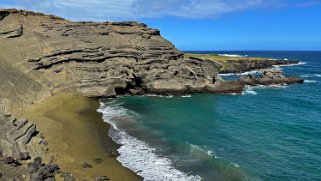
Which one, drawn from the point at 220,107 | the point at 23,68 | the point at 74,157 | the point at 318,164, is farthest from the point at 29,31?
the point at 318,164

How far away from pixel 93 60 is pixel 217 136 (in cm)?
3469

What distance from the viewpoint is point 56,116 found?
49.9 metres

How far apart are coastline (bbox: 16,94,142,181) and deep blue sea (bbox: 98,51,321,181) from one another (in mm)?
Answer: 1517

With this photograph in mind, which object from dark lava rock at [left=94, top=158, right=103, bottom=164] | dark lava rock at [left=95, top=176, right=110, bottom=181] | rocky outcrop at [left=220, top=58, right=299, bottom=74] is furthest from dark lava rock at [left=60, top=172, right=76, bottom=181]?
rocky outcrop at [left=220, top=58, right=299, bottom=74]

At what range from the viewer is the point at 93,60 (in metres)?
70.1

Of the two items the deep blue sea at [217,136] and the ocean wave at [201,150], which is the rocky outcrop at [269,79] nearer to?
the deep blue sea at [217,136]

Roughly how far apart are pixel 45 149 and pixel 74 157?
10.3 ft

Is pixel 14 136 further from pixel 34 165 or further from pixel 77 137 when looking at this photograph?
pixel 77 137

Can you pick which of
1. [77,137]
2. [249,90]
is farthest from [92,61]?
[249,90]

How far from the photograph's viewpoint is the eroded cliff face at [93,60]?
214 ft

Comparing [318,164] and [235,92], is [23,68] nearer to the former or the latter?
[235,92]

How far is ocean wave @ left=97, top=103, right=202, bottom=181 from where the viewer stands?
3138 cm

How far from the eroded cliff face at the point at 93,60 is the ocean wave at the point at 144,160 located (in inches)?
922

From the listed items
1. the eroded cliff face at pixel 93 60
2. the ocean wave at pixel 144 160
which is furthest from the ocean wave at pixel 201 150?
the eroded cliff face at pixel 93 60
